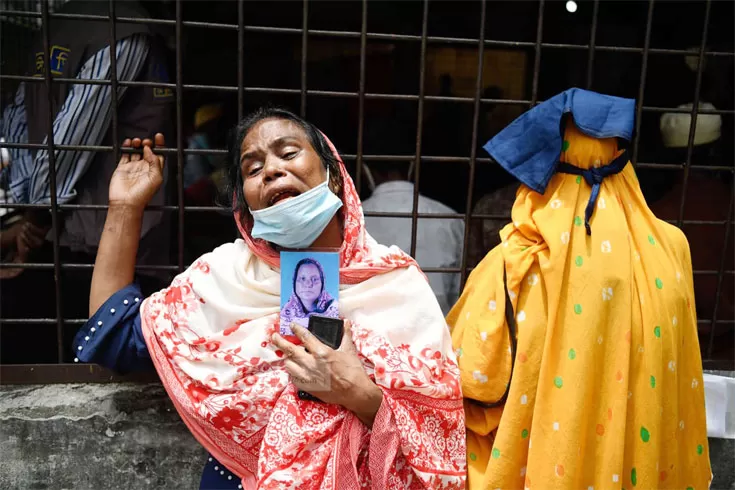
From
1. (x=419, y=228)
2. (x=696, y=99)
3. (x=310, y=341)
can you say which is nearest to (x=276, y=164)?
(x=310, y=341)

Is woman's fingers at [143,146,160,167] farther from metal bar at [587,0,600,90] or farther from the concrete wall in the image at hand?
metal bar at [587,0,600,90]

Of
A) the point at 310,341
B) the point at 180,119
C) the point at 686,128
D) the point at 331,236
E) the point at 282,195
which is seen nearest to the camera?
the point at 310,341

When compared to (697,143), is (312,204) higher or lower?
lower

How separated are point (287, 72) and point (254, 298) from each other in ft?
6.00

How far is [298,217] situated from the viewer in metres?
1.53

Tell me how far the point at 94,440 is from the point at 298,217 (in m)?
1.30

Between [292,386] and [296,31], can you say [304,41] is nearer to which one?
[296,31]

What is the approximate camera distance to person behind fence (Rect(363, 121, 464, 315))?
8.48ft

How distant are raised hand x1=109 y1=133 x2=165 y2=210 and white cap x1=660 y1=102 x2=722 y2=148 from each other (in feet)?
8.29

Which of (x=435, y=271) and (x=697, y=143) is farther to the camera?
(x=697, y=143)

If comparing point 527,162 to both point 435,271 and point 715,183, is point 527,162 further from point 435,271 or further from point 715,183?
point 715,183

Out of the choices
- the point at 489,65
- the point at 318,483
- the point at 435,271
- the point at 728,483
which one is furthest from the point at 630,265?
the point at 489,65

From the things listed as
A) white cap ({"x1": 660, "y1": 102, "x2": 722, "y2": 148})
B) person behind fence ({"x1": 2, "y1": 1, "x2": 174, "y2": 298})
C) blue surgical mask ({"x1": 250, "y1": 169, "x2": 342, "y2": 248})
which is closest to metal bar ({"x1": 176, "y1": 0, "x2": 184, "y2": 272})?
person behind fence ({"x1": 2, "y1": 1, "x2": 174, "y2": 298})

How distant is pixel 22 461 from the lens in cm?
213
